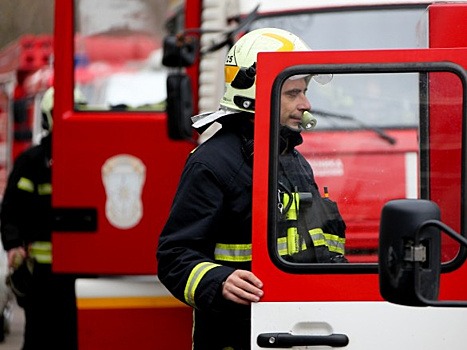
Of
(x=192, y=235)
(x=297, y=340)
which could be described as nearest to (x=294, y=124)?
(x=192, y=235)

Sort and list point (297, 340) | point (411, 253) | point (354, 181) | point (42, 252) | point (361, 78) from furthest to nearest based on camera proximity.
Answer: point (42, 252) → point (354, 181) → point (361, 78) → point (297, 340) → point (411, 253)

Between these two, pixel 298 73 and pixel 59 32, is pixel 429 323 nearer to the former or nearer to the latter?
pixel 298 73

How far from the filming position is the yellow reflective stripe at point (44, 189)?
797cm

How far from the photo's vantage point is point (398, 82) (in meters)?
4.06

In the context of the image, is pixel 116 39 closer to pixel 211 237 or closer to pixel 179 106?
pixel 179 106

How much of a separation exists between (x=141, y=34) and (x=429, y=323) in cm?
474

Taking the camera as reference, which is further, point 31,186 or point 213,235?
point 31,186

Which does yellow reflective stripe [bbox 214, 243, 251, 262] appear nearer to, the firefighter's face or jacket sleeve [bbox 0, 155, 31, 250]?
the firefighter's face

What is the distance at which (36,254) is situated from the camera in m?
A: 7.88

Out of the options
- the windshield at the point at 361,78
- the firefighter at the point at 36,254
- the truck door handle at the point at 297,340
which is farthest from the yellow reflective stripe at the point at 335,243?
the firefighter at the point at 36,254

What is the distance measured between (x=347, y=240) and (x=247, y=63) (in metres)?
0.74

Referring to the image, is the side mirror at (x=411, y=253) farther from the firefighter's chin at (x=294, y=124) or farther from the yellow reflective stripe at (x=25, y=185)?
the yellow reflective stripe at (x=25, y=185)

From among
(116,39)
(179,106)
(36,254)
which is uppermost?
(116,39)

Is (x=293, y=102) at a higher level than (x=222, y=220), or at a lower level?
higher
